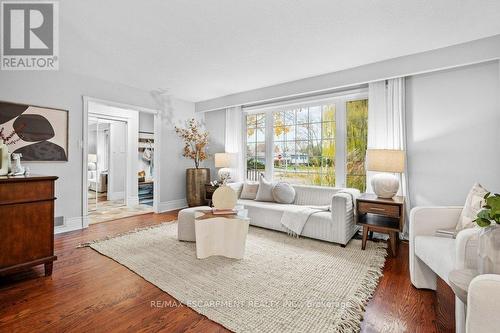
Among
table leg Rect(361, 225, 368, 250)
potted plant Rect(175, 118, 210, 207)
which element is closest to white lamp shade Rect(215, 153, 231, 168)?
potted plant Rect(175, 118, 210, 207)

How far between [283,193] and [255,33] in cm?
230

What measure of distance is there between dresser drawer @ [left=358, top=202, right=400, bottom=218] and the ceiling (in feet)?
6.08

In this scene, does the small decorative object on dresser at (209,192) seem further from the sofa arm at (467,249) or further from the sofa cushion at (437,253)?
the sofa arm at (467,249)

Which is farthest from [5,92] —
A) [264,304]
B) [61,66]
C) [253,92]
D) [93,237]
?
[264,304]

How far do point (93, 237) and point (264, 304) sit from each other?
9.11 feet

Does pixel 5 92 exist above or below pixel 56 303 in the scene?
above

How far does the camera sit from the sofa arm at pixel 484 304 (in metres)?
0.88

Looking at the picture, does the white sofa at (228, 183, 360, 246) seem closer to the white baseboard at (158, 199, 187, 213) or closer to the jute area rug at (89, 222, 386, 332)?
the jute area rug at (89, 222, 386, 332)

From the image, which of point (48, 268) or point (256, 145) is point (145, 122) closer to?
point (256, 145)

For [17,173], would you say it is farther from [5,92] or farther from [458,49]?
[458,49]

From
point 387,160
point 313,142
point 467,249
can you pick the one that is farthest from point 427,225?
point 313,142

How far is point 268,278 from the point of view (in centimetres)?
210

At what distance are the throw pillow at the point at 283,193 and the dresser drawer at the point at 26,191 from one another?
281 cm

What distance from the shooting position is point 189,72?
358cm
